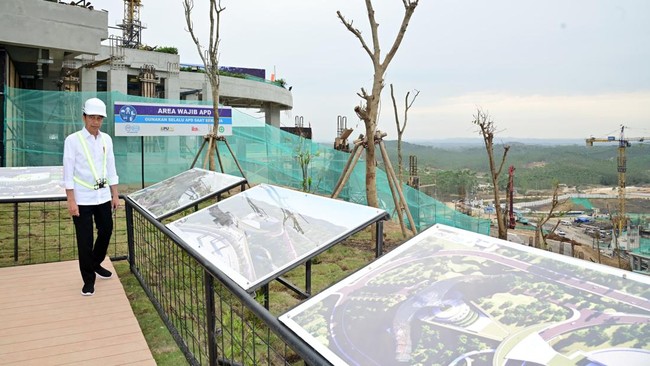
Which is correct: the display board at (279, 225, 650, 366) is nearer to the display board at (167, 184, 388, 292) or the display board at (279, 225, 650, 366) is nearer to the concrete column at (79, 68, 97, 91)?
the display board at (167, 184, 388, 292)

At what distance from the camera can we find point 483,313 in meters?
1.25

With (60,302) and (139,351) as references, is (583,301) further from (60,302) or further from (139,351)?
(60,302)

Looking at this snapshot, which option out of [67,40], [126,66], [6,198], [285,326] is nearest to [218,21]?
[67,40]

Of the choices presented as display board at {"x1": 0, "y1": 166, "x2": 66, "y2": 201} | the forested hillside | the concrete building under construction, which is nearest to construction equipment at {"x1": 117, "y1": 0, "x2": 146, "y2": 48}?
the concrete building under construction

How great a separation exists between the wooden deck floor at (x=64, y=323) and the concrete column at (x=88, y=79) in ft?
48.5

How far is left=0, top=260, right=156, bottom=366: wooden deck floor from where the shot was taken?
2479mm

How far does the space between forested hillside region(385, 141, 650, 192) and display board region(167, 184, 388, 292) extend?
8.42 meters

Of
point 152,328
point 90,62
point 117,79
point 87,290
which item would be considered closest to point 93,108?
point 87,290

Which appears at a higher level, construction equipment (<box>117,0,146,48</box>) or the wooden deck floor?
construction equipment (<box>117,0,146,48</box>)

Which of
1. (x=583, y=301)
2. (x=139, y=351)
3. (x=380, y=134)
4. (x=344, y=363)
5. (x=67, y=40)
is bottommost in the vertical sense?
(x=139, y=351)

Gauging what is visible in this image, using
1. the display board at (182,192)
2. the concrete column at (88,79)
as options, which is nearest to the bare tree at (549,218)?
the display board at (182,192)

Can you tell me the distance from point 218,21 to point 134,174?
14.2 ft

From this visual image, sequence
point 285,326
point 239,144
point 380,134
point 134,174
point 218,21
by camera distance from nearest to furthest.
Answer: point 285,326 < point 380,134 < point 218,21 < point 134,174 < point 239,144

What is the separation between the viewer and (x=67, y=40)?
10.2 metres
